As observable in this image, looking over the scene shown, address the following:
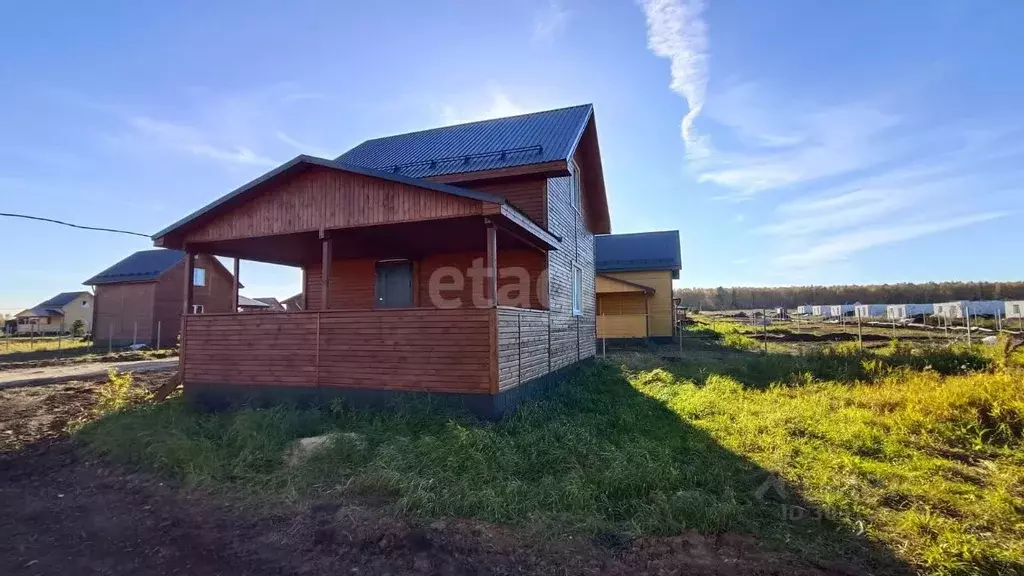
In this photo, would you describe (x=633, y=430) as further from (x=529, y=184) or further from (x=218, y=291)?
(x=218, y=291)

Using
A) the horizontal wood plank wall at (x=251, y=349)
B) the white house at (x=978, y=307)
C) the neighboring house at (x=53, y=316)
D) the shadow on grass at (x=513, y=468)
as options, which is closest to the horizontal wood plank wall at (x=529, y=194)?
the shadow on grass at (x=513, y=468)

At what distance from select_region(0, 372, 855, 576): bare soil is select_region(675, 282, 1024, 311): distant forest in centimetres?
6750

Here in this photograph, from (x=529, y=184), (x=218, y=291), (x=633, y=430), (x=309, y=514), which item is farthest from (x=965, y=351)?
(x=218, y=291)

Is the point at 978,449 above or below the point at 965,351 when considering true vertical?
below

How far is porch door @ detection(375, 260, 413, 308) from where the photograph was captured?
11148 millimetres

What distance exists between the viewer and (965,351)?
11.4 meters

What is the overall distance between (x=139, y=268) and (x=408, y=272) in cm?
2379

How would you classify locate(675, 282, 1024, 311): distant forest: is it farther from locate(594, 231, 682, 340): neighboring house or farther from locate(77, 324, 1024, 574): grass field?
locate(77, 324, 1024, 574): grass field

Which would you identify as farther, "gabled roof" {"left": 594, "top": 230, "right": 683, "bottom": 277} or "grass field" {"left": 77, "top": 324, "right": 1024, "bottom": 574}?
"gabled roof" {"left": 594, "top": 230, "right": 683, "bottom": 277}

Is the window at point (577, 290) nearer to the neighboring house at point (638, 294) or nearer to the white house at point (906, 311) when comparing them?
the neighboring house at point (638, 294)

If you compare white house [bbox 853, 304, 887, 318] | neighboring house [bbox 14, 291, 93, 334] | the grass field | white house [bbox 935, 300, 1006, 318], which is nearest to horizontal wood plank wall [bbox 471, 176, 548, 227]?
the grass field

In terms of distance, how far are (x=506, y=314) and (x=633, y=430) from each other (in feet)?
8.17

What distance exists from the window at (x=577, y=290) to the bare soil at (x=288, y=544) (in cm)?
851

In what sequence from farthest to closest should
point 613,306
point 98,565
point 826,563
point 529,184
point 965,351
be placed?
point 613,306 → point 965,351 → point 529,184 → point 98,565 → point 826,563
